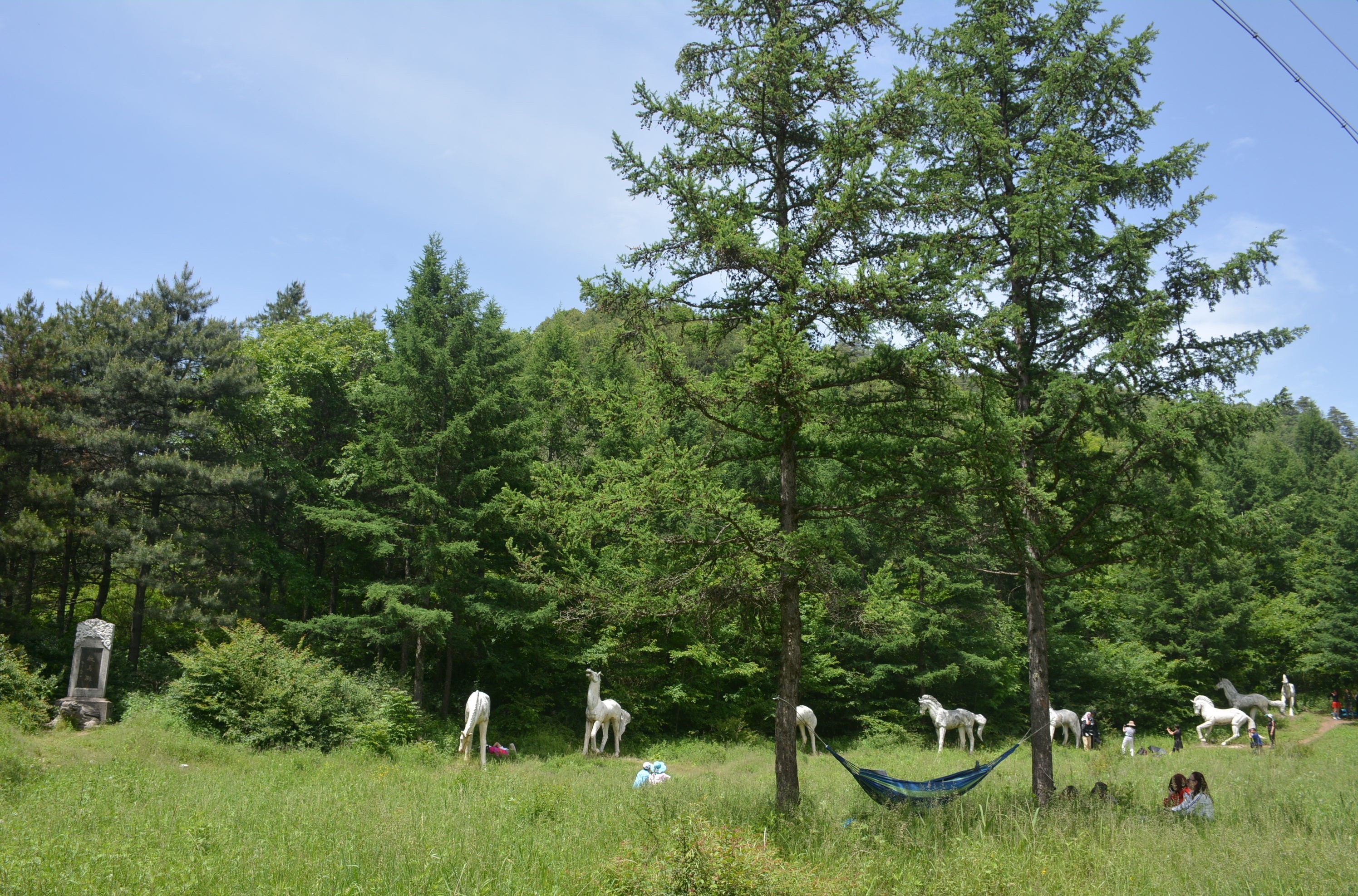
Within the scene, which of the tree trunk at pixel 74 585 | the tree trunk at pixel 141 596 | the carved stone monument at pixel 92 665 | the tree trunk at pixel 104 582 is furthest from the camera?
the tree trunk at pixel 74 585

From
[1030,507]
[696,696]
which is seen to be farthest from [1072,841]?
[696,696]

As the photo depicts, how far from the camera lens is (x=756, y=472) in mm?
23125

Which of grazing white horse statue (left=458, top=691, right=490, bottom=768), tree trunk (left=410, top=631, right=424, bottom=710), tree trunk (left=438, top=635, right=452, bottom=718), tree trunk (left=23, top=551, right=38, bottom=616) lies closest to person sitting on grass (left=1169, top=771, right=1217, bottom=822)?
grazing white horse statue (left=458, top=691, right=490, bottom=768)

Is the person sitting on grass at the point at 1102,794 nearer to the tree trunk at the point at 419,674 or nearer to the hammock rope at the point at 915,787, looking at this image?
the hammock rope at the point at 915,787

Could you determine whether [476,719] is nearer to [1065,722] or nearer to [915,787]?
[915,787]

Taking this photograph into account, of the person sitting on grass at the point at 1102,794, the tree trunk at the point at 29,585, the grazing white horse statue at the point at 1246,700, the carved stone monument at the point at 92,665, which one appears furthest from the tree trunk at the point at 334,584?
the grazing white horse statue at the point at 1246,700

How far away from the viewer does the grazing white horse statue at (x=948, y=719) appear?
2209 cm

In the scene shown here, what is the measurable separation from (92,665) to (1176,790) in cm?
2092

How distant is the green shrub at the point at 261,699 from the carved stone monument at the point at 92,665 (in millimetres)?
2178

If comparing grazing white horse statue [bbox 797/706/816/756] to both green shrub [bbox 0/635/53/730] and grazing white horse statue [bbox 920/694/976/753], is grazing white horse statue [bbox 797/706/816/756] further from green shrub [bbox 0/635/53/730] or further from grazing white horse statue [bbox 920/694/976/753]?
green shrub [bbox 0/635/53/730]

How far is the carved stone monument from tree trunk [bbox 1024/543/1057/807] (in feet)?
61.2

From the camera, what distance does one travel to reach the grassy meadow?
554 centimetres

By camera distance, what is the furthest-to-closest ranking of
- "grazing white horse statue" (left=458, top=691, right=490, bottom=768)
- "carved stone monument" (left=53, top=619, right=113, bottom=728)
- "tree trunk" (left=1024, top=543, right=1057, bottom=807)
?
"carved stone monument" (left=53, top=619, right=113, bottom=728)
"grazing white horse statue" (left=458, top=691, right=490, bottom=768)
"tree trunk" (left=1024, top=543, right=1057, bottom=807)

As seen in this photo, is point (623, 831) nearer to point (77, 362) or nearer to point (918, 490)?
point (918, 490)
